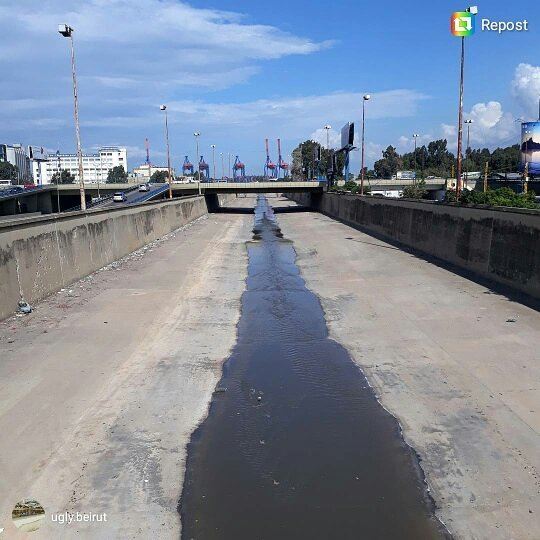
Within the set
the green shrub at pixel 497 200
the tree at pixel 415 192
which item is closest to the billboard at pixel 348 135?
the tree at pixel 415 192

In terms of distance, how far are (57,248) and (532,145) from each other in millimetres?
89259

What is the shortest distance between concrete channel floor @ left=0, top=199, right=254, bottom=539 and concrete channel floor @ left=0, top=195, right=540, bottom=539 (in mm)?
23

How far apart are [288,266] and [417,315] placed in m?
9.90

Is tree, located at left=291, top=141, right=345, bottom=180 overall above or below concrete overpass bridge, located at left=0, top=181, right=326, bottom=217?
above

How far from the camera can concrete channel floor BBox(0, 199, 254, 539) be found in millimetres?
5309

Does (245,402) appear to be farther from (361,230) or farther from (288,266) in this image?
(361,230)

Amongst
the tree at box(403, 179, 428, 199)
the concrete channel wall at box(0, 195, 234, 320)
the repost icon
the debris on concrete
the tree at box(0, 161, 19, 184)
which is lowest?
the tree at box(403, 179, 428, 199)

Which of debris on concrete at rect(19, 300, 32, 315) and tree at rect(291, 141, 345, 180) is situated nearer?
debris on concrete at rect(19, 300, 32, 315)

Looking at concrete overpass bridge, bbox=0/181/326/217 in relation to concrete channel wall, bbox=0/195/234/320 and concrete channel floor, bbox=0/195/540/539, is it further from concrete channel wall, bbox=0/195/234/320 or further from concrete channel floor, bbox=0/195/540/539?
concrete channel floor, bbox=0/195/540/539

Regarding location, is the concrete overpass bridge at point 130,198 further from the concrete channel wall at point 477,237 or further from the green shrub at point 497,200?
the concrete channel wall at point 477,237

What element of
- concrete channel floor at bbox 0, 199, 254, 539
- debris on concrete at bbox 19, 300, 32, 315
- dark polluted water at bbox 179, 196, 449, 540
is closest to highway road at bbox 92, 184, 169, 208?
debris on concrete at bbox 19, 300, 32, 315

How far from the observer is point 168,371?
29.7 ft

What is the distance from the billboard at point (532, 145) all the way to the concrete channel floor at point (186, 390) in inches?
3230

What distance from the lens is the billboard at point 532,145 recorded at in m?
87.9
